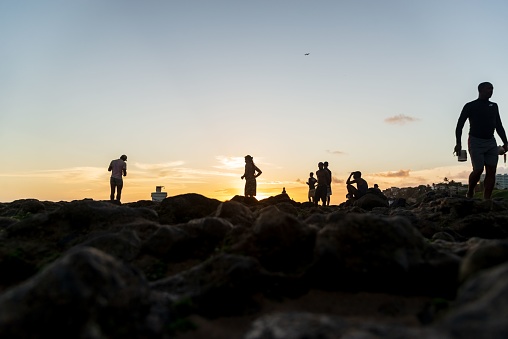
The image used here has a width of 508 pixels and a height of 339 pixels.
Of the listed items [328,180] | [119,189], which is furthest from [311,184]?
[119,189]

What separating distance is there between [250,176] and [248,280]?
61.6ft

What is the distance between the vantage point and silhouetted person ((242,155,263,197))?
24.2m

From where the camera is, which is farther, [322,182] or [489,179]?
[322,182]

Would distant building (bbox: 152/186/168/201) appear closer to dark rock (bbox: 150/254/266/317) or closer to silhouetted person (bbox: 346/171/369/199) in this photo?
silhouetted person (bbox: 346/171/369/199)

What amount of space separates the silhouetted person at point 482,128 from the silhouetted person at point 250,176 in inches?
477

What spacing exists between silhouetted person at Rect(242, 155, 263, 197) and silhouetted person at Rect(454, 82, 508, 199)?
12.1 meters

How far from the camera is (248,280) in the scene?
5.47 meters

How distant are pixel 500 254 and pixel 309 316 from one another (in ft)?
7.14

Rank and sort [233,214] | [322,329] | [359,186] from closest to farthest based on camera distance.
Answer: [322,329]
[233,214]
[359,186]

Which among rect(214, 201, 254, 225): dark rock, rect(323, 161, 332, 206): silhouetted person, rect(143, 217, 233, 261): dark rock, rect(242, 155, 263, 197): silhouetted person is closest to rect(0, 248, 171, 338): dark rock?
rect(143, 217, 233, 261): dark rock

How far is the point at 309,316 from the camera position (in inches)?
157

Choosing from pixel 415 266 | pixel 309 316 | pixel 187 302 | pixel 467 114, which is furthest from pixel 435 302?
pixel 467 114

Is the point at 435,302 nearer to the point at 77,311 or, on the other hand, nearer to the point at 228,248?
the point at 228,248

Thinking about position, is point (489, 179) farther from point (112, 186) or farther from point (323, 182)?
point (112, 186)
